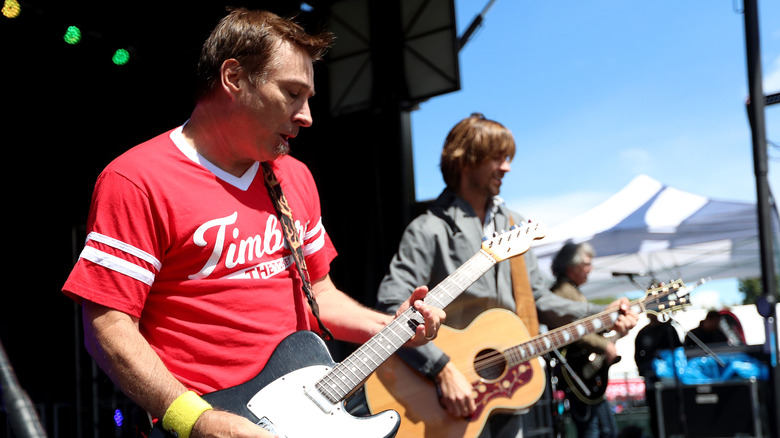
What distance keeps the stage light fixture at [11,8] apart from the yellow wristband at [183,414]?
5.96 m

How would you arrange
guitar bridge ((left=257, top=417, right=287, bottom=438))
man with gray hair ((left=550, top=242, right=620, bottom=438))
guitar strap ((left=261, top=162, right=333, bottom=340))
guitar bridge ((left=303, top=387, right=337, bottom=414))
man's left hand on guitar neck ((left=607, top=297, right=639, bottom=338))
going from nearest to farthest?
guitar bridge ((left=257, top=417, right=287, bottom=438)), guitar bridge ((left=303, top=387, right=337, bottom=414)), guitar strap ((left=261, top=162, right=333, bottom=340)), man's left hand on guitar neck ((left=607, top=297, right=639, bottom=338)), man with gray hair ((left=550, top=242, right=620, bottom=438))

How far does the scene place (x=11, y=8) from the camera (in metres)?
6.32

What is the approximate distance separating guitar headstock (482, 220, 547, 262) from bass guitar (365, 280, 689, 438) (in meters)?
0.65

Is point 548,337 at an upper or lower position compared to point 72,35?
lower

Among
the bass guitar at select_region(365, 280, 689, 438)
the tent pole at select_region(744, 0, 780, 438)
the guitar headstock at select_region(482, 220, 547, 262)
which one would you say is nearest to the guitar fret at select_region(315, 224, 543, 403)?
the guitar headstock at select_region(482, 220, 547, 262)

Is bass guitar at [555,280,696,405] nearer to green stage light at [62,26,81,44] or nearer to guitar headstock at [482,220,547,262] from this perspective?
guitar headstock at [482,220,547,262]

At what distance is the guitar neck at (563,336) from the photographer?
3.34m

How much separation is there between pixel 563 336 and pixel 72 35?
225 inches

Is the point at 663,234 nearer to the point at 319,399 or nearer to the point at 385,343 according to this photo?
the point at 385,343

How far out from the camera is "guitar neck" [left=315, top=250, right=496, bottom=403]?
1984 mm

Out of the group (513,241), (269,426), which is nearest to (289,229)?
(269,426)

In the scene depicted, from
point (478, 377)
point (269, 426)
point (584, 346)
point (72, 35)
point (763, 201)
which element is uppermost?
point (72, 35)

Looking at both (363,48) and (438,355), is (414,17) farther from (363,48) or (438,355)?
(438,355)

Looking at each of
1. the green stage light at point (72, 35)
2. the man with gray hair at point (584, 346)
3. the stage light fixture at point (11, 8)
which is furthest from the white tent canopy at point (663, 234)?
the stage light fixture at point (11, 8)
